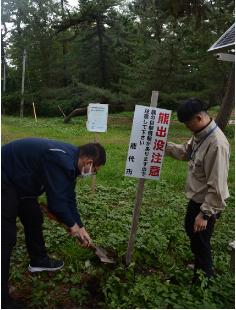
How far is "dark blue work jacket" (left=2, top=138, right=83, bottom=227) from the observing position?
3.24 meters

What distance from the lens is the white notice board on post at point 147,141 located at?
3.96 meters

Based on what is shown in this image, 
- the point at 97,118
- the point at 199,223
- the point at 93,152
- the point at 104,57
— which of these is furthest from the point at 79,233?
the point at 104,57

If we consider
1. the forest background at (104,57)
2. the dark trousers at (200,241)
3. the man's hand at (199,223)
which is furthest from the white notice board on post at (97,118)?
the forest background at (104,57)

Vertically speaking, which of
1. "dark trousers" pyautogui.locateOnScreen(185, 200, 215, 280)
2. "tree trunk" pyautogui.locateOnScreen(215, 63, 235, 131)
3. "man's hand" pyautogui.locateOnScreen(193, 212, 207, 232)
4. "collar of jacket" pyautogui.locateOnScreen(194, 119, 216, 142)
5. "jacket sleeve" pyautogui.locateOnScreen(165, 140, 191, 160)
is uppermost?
"tree trunk" pyautogui.locateOnScreen(215, 63, 235, 131)

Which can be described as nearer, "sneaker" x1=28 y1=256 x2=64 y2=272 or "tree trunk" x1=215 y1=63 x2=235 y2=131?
"sneaker" x1=28 y1=256 x2=64 y2=272

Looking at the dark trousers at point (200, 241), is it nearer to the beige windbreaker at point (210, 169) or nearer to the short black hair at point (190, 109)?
the beige windbreaker at point (210, 169)

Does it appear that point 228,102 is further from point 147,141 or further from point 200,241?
point 200,241

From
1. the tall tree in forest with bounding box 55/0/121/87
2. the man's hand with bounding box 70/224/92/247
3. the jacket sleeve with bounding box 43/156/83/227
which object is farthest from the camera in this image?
the tall tree in forest with bounding box 55/0/121/87

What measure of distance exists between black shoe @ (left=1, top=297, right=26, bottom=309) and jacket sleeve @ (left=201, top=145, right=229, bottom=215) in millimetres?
1807

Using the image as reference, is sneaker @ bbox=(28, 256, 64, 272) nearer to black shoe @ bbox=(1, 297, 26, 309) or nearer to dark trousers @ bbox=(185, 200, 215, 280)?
black shoe @ bbox=(1, 297, 26, 309)

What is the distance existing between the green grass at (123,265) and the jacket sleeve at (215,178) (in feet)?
2.20

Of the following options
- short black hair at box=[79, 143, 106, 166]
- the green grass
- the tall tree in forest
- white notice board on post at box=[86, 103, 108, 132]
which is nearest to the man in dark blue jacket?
short black hair at box=[79, 143, 106, 166]

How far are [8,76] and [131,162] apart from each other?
29.9 m

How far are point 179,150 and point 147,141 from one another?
36 centimetres
